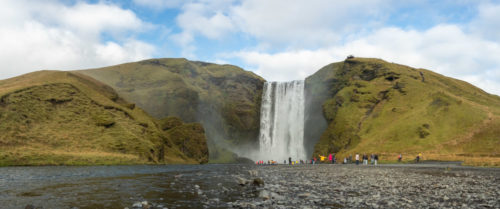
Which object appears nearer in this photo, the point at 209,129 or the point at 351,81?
the point at 351,81

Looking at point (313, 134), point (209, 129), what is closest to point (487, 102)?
point (313, 134)

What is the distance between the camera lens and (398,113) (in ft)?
263

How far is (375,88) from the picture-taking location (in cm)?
9375

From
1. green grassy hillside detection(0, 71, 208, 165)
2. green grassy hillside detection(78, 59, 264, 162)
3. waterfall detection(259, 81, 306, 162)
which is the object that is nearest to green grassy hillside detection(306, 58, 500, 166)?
waterfall detection(259, 81, 306, 162)

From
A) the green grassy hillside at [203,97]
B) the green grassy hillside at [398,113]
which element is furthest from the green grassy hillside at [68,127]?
the green grassy hillside at [398,113]

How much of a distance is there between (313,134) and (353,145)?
20.7 meters

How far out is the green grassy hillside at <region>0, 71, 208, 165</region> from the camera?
153 feet

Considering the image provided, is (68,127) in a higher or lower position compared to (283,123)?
lower

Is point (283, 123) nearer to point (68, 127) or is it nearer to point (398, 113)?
point (398, 113)

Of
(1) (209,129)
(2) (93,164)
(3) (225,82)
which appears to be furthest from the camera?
(3) (225,82)

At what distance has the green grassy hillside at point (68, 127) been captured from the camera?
153ft

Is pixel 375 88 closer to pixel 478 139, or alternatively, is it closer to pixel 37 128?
pixel 478 139

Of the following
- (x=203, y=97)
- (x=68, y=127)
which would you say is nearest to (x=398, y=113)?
(x=203, y=97)

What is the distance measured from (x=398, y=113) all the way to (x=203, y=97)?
69.0 metres
